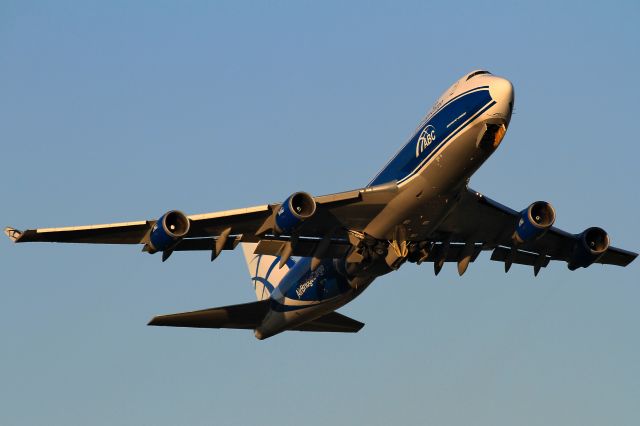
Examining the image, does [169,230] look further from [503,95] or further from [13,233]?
[503,95]

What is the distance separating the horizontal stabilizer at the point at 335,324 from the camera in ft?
179

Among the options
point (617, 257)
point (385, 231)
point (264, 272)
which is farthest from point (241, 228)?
point (617, 257)

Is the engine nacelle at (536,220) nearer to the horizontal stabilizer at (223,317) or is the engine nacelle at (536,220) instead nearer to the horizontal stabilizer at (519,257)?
the horizontal stabilizer at (519,257)

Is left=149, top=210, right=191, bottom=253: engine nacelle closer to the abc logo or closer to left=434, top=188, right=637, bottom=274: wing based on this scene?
the abc logo

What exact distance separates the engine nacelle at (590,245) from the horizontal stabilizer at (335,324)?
10420 mm

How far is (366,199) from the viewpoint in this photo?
147 feet

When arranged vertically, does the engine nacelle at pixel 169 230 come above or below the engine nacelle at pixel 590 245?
above

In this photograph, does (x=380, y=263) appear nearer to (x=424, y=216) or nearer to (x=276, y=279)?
(x=424, y=216)

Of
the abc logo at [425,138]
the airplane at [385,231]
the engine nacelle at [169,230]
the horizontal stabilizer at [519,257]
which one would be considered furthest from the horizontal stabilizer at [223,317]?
the abc logo at [425,138]

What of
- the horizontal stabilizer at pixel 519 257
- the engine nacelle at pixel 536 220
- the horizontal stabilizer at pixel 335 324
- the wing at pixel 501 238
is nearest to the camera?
the engine nacelle at pixel 536 220

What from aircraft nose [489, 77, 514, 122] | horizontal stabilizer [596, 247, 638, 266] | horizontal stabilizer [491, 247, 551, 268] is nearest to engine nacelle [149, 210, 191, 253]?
aircraft nose [489, 77, 514, 122]

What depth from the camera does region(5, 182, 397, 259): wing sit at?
4406 cm

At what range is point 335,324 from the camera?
54594mm

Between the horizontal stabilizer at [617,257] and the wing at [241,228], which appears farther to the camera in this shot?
the horizontal stabilizer at [617,257]
